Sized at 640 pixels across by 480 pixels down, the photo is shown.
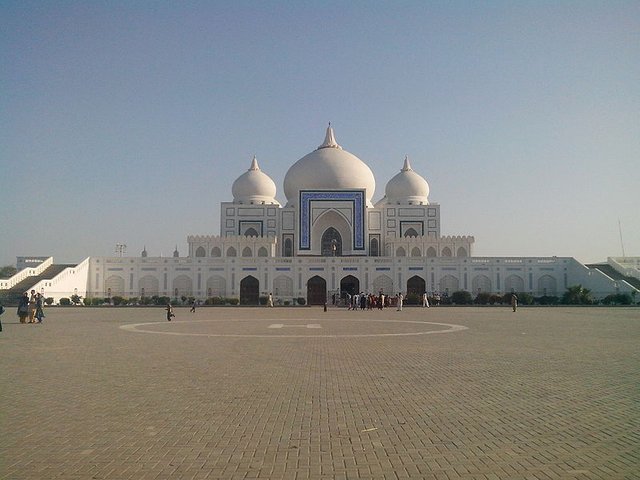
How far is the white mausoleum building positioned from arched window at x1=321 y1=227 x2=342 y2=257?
10 cm

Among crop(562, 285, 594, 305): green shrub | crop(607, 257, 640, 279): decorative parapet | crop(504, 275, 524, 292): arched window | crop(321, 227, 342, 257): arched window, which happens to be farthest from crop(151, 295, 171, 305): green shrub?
crop(607, 257, 640, 279): decorative parapet

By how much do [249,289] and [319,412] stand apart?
43.6 metres

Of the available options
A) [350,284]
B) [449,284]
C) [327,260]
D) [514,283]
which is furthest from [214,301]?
[514,283]

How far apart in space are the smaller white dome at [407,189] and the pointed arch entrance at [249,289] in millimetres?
21393

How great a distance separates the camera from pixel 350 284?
166ft

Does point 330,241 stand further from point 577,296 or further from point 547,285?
point 577,296

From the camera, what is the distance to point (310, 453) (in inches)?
227

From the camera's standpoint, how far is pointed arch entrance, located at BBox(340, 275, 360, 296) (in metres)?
50.5

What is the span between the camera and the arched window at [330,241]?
195 ft

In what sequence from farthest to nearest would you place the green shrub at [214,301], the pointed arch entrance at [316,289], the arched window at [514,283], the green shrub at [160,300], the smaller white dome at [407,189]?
the smaller white dome at [407,189], the arched window at [514,283], the pointed arch entrance at [316,289], the green shrub at [214,301], the green shrub at [160,300]

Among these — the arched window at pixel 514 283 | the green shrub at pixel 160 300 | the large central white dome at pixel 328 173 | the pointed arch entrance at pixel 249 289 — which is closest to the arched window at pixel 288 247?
the large central white dome at pixel 328 173

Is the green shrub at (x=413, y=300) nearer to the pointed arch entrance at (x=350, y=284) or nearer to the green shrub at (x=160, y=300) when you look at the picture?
the pointed arch entrance at (x=350, y=284)

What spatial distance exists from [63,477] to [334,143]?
6142 cm

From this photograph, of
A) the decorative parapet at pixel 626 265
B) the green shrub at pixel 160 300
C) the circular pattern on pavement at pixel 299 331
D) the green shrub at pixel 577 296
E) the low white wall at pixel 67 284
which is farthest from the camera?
the decorative parapet at pixel 626 265
